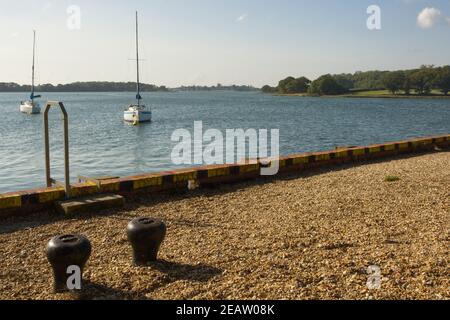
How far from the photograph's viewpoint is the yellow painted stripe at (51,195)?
9.38m

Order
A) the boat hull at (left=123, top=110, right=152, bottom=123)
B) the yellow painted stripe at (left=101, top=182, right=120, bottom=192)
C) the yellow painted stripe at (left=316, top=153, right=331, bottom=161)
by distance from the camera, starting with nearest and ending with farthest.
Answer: the yellow painted stripe at (left=101, top=182, right=120, bottom=192) < the yellow painted stripe at (left=316, top=153, right=331, bottom=161) < the boat hull at (left=123, top=110, right=152, bottom=123)

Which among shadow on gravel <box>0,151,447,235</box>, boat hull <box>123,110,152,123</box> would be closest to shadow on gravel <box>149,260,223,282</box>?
shadow on gravel <box>0,151,447,235</box>

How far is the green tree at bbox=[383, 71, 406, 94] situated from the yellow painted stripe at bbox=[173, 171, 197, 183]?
192420mm

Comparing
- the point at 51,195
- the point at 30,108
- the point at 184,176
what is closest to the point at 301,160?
the point at 184,176

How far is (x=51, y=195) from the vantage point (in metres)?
9.53

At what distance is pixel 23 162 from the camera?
87.8 feet

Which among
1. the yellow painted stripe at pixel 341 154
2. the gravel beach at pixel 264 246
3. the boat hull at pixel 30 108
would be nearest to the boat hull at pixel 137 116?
the boat hull at pixel 30 108

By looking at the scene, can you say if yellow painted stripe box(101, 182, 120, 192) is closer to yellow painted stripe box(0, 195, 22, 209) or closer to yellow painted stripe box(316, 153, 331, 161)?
yellow painted stripe box(0, 195, 22, 209)

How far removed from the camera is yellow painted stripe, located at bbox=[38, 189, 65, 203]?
30.8 feet

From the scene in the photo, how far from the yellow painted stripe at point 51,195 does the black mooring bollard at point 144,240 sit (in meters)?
3.44

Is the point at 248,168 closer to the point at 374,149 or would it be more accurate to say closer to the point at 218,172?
the point at 218,172

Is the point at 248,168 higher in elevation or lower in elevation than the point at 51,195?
higher

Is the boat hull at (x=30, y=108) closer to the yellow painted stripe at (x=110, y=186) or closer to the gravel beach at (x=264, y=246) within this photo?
the yellow painted stripe at (x=110, y=186)

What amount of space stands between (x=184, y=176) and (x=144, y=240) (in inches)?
195
